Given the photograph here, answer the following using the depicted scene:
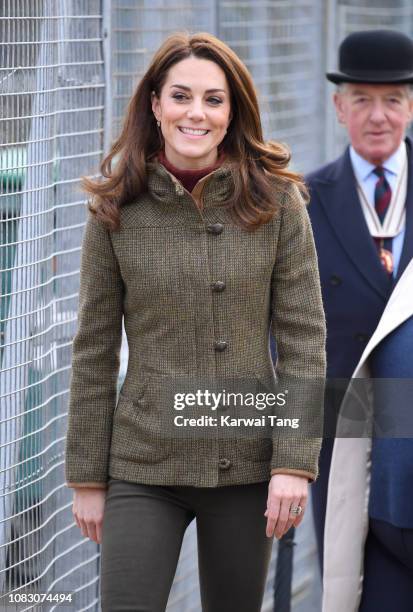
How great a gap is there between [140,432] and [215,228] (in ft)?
1.77

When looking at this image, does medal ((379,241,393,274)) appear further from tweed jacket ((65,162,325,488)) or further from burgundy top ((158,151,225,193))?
burgundy top ((158,151,225,193))

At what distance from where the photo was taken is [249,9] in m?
5.93

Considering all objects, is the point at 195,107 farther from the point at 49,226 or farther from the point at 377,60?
the point at 377,60

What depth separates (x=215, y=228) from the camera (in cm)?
360

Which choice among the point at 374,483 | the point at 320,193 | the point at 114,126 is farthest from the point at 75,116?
the point at 374,483

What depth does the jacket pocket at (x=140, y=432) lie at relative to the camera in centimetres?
355

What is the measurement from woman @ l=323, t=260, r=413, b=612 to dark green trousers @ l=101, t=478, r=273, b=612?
0.70 ft

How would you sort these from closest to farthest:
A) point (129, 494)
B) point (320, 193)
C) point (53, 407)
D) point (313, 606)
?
point (129, 494) < point (53, 407) < point (320, 193) < point (313, 606)

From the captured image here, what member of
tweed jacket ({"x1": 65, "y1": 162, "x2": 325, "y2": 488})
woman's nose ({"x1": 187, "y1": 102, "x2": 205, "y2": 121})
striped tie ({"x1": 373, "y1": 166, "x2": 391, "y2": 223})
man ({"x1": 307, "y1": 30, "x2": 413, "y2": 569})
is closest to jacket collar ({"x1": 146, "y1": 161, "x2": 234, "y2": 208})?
tweed jacket ({"x1": 65, "y1": 162, "x2": 325, "y2": 488})

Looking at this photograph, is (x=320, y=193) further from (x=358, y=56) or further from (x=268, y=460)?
(x=268, y=460)

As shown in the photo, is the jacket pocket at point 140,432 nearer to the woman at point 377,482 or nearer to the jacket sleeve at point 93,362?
the jacket sleeve at point 93,362

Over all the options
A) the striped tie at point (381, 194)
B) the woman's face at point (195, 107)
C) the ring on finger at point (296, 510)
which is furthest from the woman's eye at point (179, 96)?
the striped tie at point (381, 194)

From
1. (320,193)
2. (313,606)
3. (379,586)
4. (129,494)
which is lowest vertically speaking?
(313,606)

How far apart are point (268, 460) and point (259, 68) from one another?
282 centimetres
